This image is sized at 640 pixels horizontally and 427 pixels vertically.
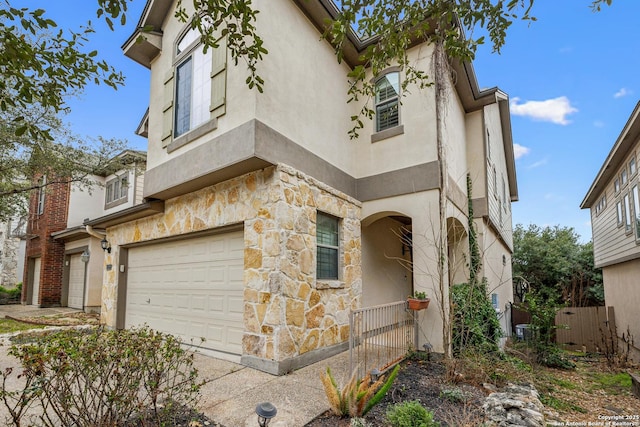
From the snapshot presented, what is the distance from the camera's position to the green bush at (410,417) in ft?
11.6

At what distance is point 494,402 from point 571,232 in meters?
23.8

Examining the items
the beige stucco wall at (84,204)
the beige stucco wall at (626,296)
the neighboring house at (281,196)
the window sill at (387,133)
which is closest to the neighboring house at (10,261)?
the beige stucco wall at (84,204)

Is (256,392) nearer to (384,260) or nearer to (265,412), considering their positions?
(265,412)

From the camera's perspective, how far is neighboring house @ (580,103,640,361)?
9.91m

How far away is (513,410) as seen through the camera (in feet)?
13.4

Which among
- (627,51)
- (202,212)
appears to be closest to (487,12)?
(202,212)

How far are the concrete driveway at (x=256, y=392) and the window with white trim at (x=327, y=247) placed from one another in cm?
165

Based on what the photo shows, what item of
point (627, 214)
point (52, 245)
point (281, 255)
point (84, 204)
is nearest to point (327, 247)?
point (281, 255)

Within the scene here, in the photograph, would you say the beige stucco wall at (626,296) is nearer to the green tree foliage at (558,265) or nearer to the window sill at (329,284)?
the green tree foliage at (558,265)

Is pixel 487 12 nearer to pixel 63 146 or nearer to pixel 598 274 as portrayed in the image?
pixel 63 146

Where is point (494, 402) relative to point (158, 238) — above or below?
below

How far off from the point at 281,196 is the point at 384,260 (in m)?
4.57

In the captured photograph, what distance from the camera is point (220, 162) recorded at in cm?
615

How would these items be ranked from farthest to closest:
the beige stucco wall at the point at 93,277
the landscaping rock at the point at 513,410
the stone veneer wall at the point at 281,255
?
the beige stucco wall at the point at 93,277
the stone veneer wall at the point at 281,255
the landscaping rock at the point at 513,410
